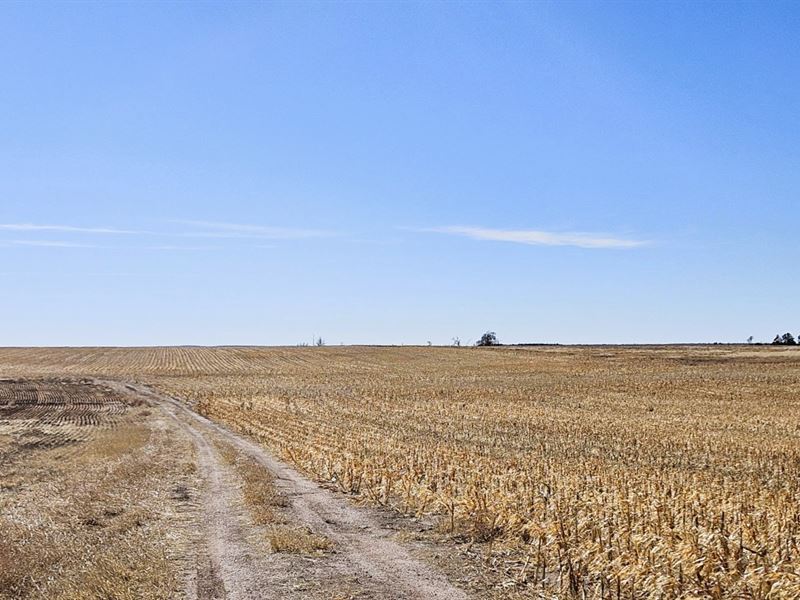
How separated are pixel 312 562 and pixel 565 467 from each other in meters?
10.5

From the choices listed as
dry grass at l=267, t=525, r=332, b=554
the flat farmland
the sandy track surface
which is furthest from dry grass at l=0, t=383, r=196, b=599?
the flat farmland

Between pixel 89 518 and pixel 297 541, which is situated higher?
pixel 297 541

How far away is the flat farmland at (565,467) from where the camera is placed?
9828 millimetres

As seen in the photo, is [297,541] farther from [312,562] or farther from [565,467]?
[565,467]

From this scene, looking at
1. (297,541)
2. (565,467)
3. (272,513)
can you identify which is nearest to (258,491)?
(272,513)

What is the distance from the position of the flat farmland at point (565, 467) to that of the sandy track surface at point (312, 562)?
50cm

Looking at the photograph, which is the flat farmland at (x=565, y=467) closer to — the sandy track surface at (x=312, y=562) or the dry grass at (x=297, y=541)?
the sandy track surface at (x=312, y=562)

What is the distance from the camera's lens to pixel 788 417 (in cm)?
3775

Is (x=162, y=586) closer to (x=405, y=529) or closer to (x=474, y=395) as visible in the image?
(x=405, y=529)

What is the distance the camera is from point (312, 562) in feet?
37.5

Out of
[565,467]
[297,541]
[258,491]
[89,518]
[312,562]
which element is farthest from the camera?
[565,467]

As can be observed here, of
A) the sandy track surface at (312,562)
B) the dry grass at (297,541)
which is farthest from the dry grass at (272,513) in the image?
the sandy track surface at (312,562)

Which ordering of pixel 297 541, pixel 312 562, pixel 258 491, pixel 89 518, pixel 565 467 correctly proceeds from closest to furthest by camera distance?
pixel 312 562 → pixel 297 541 → pixel 89 518 → pixel 258 491 → pixel 565 467

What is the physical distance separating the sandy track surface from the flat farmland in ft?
1.64
